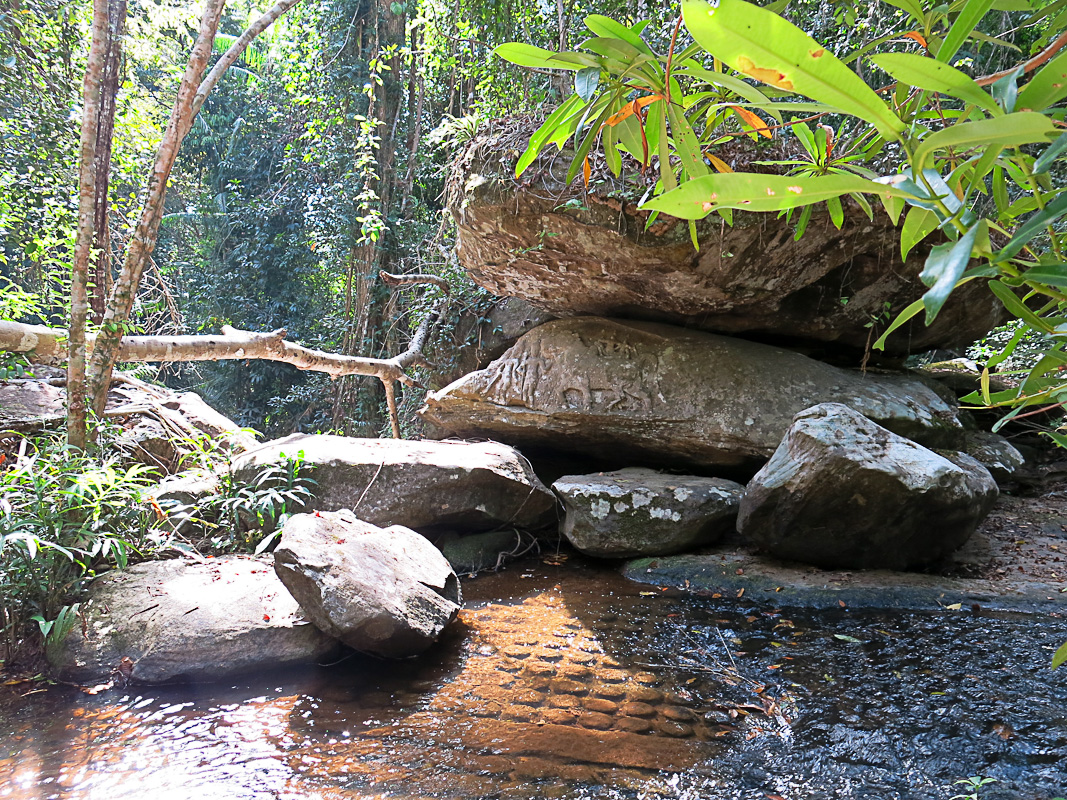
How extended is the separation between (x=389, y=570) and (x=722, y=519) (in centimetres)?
238

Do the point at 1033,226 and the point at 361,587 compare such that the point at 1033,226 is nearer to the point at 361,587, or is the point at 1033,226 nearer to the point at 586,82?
the point at 586,82

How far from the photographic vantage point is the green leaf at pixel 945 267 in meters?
0.45

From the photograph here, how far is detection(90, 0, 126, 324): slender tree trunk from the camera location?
463 cm

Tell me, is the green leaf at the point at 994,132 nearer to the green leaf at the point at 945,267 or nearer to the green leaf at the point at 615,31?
the green leaf at the point at 945,267

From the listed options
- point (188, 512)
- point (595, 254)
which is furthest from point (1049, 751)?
point (188, 512)

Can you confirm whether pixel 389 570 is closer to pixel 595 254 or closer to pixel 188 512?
pixel 188 512

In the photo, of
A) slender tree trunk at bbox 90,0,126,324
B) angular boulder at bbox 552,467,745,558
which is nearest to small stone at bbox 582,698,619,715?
angular boulder at bbox 552,467,745,558

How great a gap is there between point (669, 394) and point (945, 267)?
445 cm

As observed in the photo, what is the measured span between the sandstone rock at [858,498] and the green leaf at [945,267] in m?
3.36

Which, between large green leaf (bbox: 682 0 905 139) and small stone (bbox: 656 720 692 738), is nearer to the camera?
large green leaf (bbox: 682 0 905 139)

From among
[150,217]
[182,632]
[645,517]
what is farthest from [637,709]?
[150,217]

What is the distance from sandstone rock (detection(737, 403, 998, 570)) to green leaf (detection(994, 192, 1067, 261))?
3.29 m

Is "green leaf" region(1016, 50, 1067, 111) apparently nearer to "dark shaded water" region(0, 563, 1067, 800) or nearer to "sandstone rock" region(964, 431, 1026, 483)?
"dark shaded water" region(0, 563, 1067, 800)

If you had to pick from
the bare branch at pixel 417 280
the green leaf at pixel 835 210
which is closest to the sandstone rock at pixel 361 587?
the green leaf at pixel 835 210
